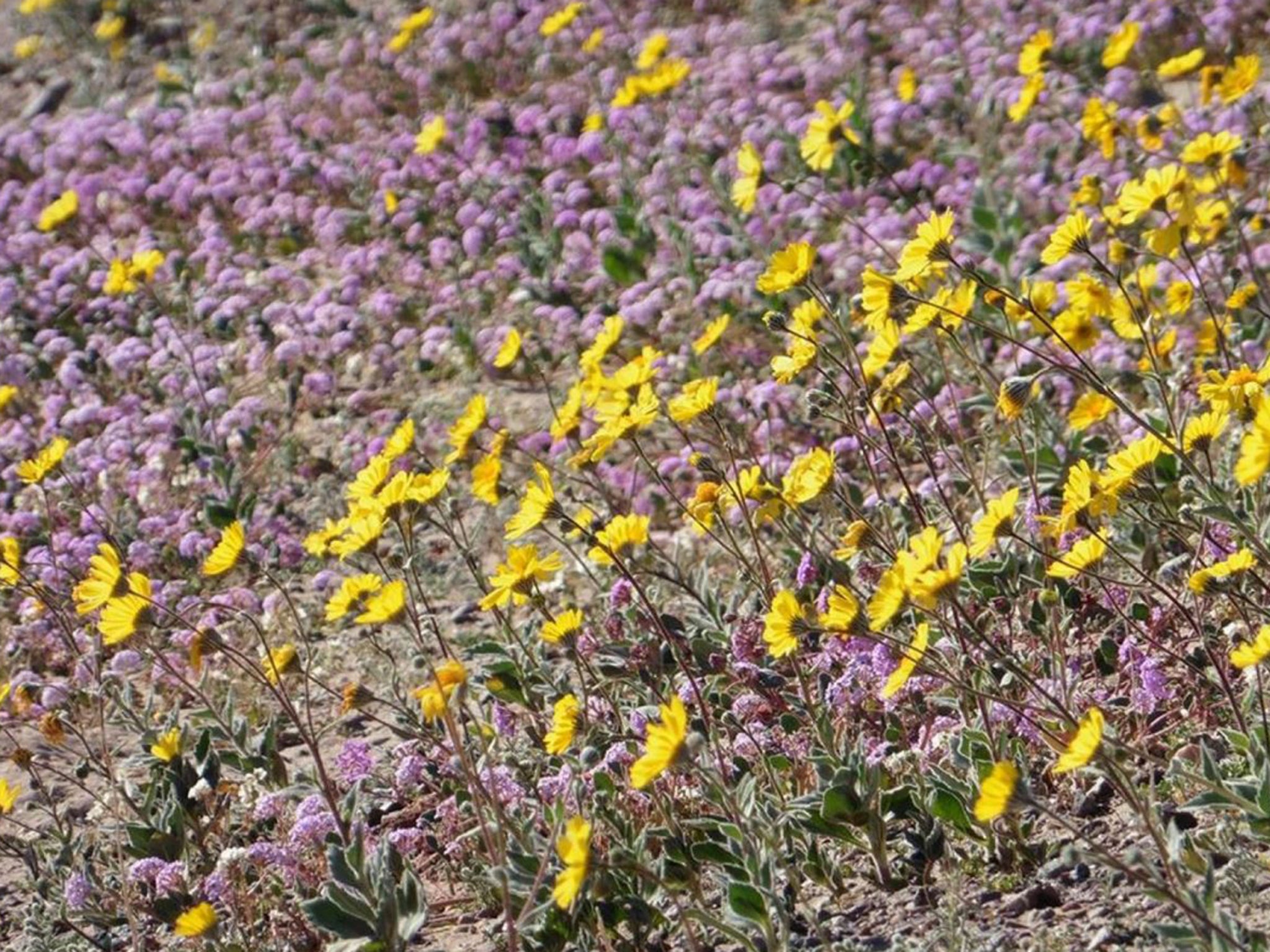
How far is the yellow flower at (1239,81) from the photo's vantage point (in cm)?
561

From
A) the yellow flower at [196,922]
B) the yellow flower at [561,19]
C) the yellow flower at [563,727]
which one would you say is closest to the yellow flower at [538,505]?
the yellow flower at [563,727]

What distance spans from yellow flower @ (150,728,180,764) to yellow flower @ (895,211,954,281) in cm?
208

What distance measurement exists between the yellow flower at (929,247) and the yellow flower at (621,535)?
31.5 inches

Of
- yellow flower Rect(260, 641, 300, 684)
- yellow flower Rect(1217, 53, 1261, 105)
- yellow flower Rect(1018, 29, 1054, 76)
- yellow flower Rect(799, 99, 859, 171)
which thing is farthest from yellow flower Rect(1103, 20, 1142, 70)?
yellow flower Rect(260, 641, 300, 684)

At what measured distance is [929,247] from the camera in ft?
11.5

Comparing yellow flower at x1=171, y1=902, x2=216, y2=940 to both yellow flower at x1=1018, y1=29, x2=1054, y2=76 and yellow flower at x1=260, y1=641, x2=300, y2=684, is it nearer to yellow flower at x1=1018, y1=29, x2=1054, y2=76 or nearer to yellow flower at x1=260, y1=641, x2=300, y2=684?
yellow flower at x1=260, y1=641, x2=300, y2=684

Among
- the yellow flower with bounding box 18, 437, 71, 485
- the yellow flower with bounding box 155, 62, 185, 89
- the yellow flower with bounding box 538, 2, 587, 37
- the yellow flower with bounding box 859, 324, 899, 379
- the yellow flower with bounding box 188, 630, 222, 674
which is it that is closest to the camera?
the yellow flower with bounding box 188, 630, 222, 674

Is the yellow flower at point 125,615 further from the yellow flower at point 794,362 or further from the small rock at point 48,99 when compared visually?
the small rock at point 48,99

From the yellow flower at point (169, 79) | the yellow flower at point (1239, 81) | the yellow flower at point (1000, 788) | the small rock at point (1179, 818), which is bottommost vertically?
the yellow flower at point (169, 79)

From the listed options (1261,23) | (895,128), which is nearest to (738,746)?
(895,128)

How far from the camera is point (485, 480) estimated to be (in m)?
4.23

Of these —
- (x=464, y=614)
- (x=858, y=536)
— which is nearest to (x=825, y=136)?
(x=464, y=614)

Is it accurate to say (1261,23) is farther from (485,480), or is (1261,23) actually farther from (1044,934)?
(1044,934)

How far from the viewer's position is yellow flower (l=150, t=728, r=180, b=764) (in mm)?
4273
